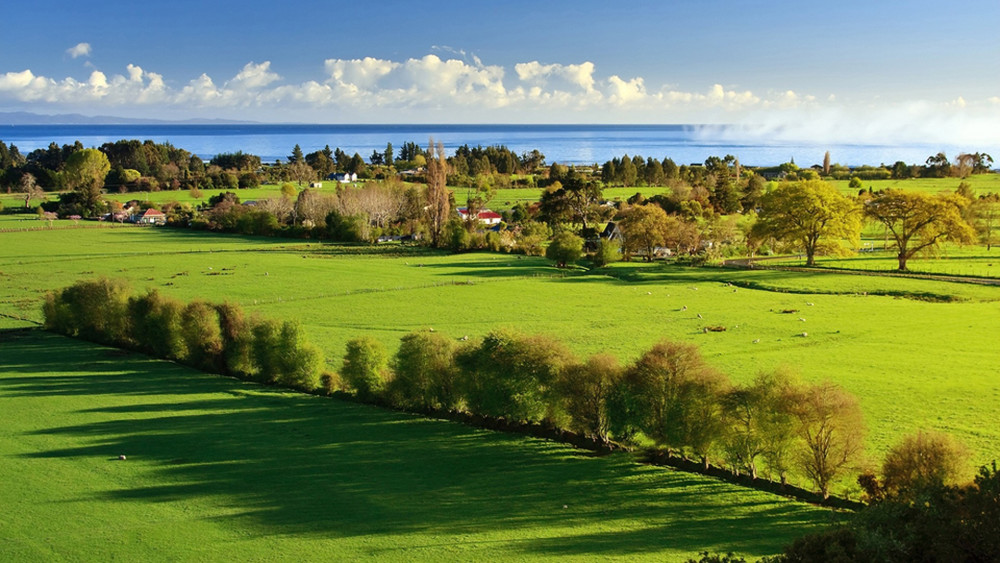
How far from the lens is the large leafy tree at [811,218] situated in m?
72.8

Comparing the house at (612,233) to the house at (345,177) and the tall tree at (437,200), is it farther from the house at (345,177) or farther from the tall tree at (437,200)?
the house at (345,177)

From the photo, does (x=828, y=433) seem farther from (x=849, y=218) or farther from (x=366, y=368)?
(x=849, y=218)

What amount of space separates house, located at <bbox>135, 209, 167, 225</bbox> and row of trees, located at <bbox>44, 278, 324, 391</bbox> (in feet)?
255

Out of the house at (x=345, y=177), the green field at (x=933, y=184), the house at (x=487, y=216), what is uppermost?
the green field at (x=933, y=184)

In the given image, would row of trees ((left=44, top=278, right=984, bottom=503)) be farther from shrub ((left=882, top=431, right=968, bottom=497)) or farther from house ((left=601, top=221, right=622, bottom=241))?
house ((left=601, top=221, right=622, bottom=241))

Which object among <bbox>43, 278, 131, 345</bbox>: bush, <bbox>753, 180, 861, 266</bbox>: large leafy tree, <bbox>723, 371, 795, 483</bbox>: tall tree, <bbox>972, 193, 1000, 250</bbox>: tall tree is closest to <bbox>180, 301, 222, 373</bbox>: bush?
<bbox>43, 278, 131, 345</bbox>: bush

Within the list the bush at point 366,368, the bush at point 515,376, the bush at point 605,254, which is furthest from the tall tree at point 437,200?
the bush at point 515,376

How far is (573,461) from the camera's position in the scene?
28.1 m

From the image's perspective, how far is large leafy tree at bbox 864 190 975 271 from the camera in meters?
68.6

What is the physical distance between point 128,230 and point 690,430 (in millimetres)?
108097

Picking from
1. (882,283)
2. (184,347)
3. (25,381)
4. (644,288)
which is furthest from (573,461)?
(882,283)

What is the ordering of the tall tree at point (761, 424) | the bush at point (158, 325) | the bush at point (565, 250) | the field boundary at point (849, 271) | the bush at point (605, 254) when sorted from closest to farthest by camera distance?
the tall tree at point (761, 424) → the bush at point (158, 325) → the field boundary at point (849, 271) → the bush at point (565, 250) → the bush at point (605, 254)

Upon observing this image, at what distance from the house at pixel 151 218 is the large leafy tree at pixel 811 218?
96945 mm

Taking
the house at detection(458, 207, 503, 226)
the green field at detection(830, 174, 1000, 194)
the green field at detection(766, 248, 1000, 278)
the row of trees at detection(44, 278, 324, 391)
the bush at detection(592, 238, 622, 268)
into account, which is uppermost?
the green field at detection(830, 174, 1000, 194)
